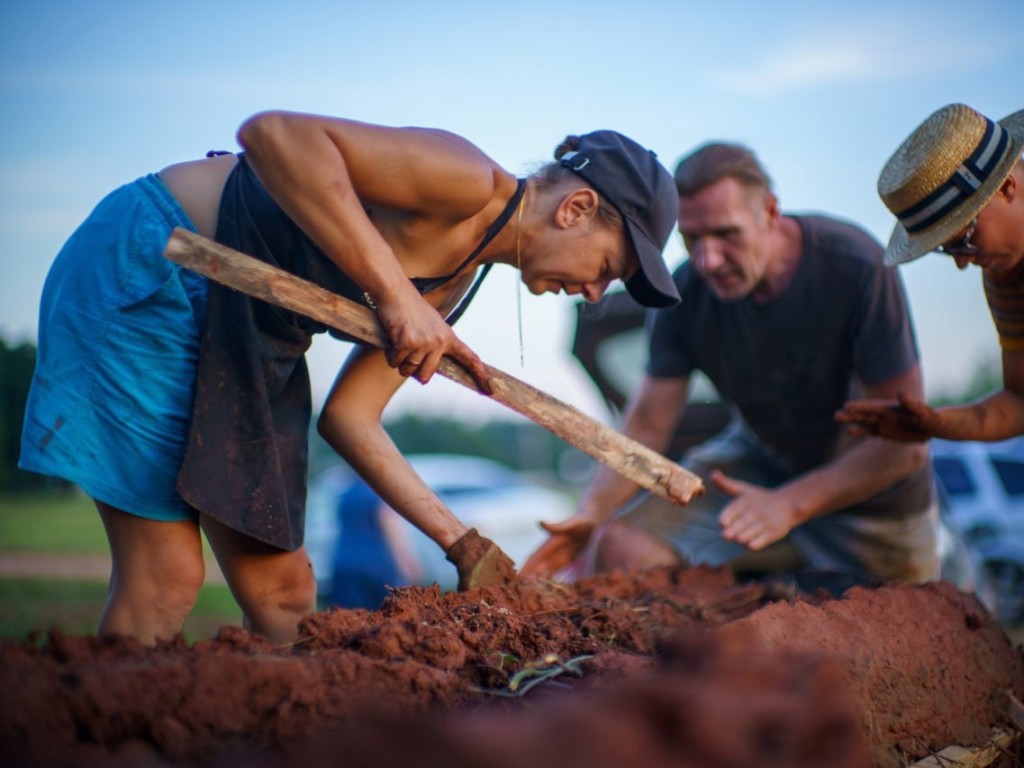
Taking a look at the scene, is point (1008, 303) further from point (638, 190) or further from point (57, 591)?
point (57, 591)

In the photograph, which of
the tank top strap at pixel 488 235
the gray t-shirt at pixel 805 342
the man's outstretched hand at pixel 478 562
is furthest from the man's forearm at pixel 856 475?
the tank top strap at pixel 488 235

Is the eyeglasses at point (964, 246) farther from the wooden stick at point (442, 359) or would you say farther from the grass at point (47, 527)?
the grass at point (47, 527)

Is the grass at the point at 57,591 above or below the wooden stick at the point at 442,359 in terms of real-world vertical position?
below

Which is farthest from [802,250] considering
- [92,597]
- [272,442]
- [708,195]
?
[92,597]

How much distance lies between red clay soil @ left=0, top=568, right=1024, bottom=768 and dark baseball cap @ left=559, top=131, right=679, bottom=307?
0.98 m

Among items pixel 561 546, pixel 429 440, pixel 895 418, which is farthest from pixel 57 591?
pixel 429 440

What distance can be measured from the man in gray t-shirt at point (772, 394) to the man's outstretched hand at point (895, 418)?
459mm

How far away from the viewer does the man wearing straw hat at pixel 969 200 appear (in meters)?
2.99

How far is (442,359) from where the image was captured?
2645 mm

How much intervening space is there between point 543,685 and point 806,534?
3159mm

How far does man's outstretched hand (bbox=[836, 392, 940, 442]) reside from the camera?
11.7 feet

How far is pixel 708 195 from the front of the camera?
13.8ft

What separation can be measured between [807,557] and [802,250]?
5.19 feet

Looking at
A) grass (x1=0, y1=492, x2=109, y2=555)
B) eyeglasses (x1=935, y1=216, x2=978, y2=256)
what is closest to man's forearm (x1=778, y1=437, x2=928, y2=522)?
eyeglasses (x1=935, y1=216, x2=978, y2=256)
